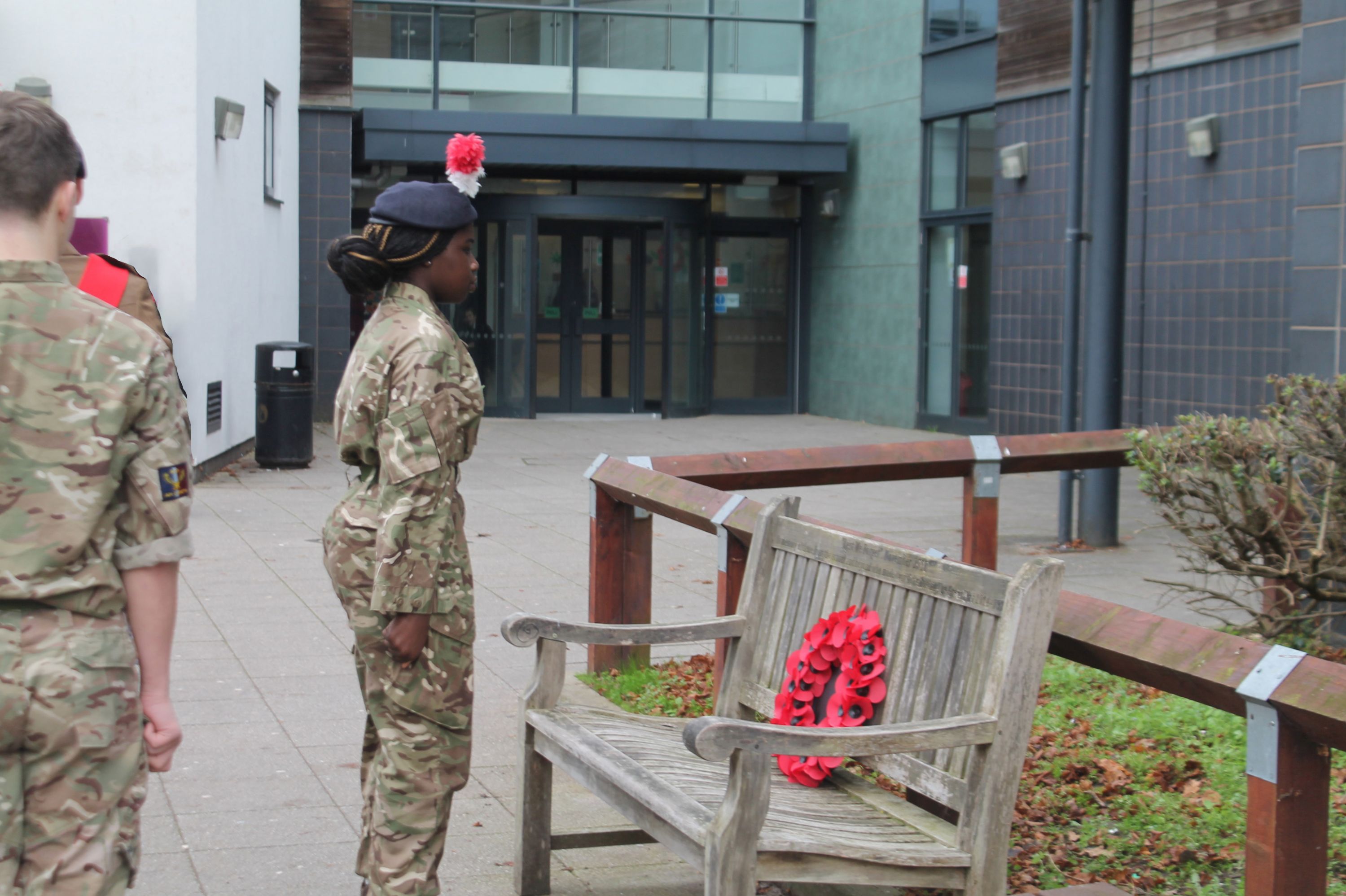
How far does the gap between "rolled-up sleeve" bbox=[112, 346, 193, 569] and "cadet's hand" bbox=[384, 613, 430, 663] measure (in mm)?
919

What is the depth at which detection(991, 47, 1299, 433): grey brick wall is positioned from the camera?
12547 mm

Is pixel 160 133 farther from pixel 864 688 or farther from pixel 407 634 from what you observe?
pixel 864 688

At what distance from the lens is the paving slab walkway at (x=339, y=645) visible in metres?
4.17

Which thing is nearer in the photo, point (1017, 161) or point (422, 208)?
point (422, 208)

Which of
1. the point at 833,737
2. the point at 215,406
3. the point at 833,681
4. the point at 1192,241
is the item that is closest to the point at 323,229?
the point at 215,406

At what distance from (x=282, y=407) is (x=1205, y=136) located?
8.53 m

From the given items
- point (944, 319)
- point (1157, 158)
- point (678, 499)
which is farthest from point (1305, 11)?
point (944, 319)

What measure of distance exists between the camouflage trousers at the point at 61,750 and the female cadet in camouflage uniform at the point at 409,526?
3.08ft

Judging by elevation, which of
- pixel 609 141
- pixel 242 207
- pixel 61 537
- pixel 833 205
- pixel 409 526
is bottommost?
pixel 409 526

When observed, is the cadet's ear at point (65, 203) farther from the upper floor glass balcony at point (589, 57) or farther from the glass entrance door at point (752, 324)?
the glass entrance door at point (752, 324)

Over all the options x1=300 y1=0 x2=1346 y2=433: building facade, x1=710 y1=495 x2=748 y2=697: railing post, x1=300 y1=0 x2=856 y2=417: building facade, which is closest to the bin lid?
x1=300 y1=0 x2=856 y2=417: building facade

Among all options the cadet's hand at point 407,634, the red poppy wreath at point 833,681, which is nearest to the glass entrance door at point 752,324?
the red poppy wreath at point 833,681

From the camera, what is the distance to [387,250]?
11.5ft

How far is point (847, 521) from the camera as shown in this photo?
35.8 feet
